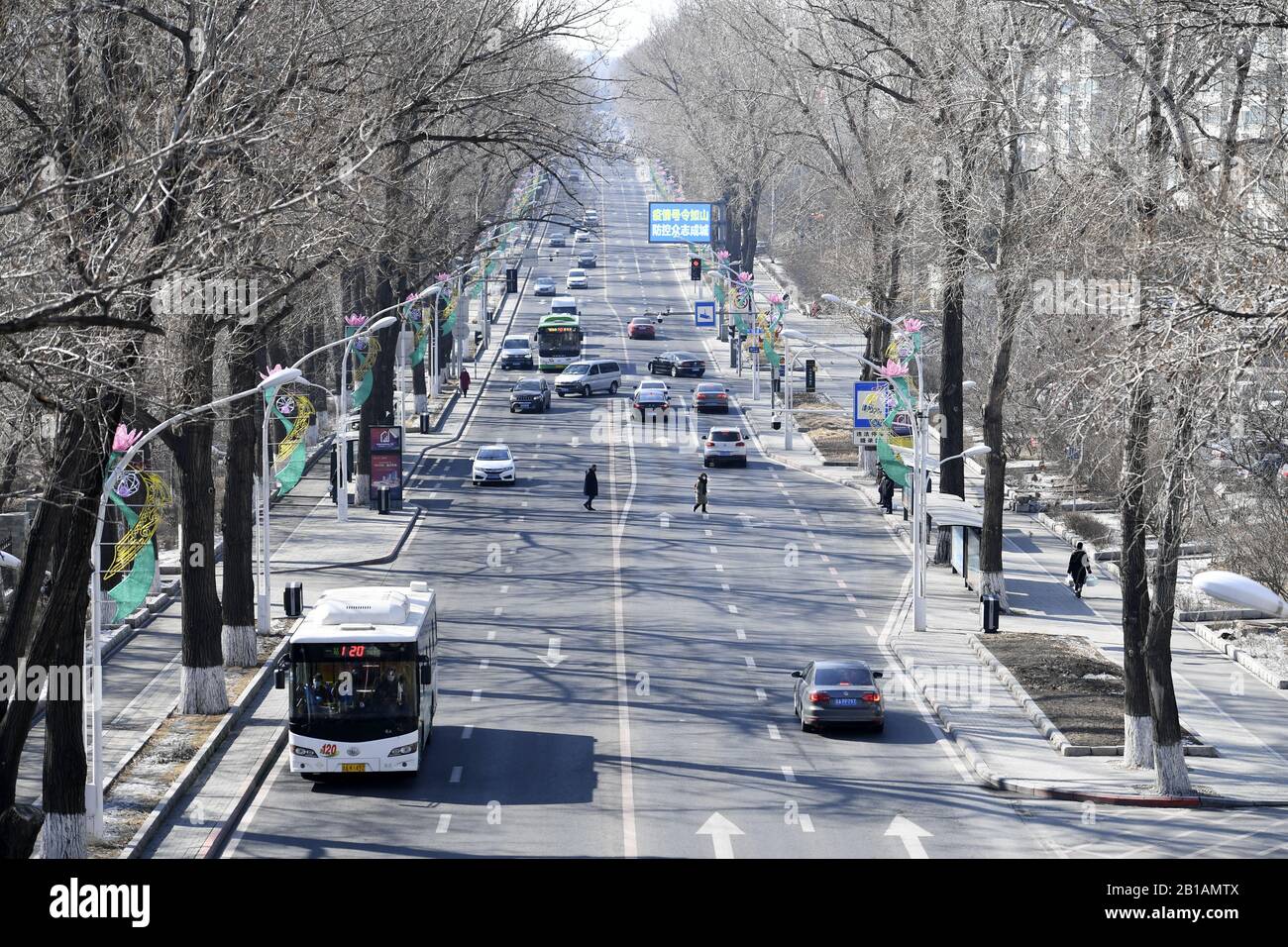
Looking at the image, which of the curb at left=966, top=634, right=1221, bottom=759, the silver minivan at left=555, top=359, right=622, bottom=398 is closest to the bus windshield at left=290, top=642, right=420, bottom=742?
the curb at left=966, top=634, right=1221, bottom=759

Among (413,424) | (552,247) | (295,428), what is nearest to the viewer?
(295,428)

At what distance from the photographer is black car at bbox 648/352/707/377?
3310 inches

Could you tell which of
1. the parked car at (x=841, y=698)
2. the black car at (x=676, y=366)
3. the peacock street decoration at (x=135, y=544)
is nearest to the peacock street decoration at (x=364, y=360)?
the peacock street decoration at (x=135, y=544)

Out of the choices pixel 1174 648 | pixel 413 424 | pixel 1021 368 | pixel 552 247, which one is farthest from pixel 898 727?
pixel 552 247

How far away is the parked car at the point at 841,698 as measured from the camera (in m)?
28.5

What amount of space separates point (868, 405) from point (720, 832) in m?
30.3

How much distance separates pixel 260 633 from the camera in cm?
3588

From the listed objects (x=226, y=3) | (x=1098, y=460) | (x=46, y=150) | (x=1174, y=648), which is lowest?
(x=1174, y=648)

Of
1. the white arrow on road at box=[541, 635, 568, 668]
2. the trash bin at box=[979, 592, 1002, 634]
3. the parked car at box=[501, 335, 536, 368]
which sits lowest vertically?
the white arrow on road at box=[541, 635, 568, 668]

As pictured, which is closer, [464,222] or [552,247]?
[464,222]

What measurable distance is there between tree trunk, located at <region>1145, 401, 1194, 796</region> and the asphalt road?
90 cm

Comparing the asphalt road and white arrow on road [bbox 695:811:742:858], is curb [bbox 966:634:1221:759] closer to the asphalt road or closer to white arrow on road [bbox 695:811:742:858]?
the asphalt road
